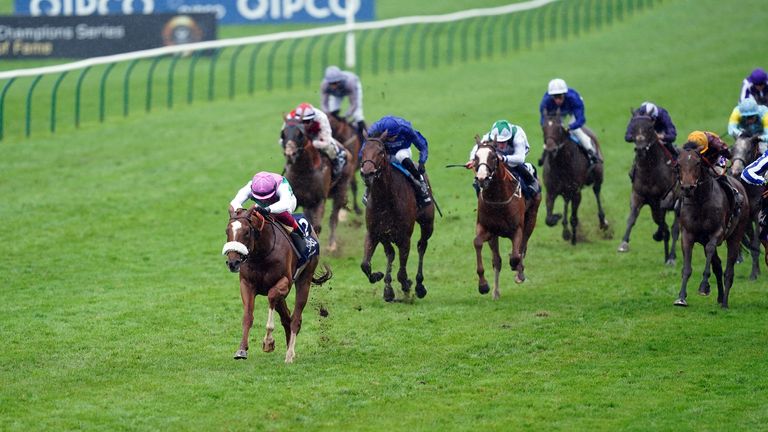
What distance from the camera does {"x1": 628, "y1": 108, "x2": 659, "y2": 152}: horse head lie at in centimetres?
1656

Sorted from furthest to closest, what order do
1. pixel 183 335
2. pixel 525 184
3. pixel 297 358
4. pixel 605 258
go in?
pixel 605 258
pixel 525 184
pixel 183 335
pixel 297 358

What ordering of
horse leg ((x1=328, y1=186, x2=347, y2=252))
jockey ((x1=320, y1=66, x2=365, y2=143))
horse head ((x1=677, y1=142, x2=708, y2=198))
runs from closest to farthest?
horse head ((x1=677, y1=142, x2=708, y2=198)) → horse leg ((x1=328, y1=186, x2=347, y2=252)) → jockey ((x1=320, y1=66, x2=365, y2=143))

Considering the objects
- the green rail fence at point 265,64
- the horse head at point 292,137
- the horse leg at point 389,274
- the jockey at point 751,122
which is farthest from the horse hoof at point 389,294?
the green rail fence at point 265,64

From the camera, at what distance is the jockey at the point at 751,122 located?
1562 centimetres

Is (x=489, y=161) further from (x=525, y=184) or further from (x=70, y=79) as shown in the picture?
(x=70, y=79)

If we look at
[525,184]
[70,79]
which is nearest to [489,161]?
[525,184]

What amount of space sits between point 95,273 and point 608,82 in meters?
17.9

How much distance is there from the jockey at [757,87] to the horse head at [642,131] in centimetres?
178

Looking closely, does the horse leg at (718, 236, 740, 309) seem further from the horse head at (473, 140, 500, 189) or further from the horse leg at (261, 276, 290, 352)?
the horse leg at (261, 276, 290, 352)

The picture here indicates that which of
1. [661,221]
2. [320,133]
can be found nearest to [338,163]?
[320,133]

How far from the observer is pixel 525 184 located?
1509 cm

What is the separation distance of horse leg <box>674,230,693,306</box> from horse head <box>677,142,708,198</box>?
0.65 metres

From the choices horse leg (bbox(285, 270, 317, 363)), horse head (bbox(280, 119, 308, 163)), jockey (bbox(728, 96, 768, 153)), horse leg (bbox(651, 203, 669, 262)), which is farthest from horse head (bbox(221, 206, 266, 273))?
horse leg (bbox(651, 203, 669, 262))

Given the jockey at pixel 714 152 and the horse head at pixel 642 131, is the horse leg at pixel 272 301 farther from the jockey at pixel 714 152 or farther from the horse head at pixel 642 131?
the horse head at pixel 642 131
